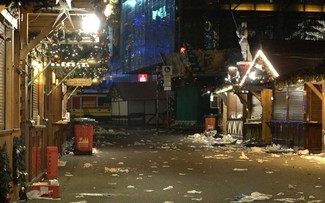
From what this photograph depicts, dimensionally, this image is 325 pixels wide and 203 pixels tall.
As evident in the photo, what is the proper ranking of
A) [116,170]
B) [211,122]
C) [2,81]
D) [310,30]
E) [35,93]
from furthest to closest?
[310,30]
[211,122]
[116,170]
[35,93]
[2,81]

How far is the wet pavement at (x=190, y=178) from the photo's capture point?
10.7 meters

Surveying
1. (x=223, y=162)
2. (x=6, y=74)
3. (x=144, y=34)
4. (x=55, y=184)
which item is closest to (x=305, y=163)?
(x=223, y=162)

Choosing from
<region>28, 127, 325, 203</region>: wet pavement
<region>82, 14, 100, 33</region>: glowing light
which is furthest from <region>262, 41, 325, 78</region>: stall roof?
<region>82, 14, 100, 33</region>: glowing light

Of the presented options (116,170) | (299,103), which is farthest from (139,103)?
(116,170)

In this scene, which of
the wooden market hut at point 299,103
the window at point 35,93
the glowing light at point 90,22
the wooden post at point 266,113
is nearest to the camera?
the glowing light at point 90,22

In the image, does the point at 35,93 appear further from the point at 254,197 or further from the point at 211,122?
the point at 211,122

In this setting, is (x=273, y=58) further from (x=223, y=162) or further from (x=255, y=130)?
(x=223, y=162)

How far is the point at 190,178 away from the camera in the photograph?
45.4 ft

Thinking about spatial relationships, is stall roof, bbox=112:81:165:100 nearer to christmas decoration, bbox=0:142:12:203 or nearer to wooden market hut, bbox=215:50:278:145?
wooden market hut, bbox=215:50:278:145

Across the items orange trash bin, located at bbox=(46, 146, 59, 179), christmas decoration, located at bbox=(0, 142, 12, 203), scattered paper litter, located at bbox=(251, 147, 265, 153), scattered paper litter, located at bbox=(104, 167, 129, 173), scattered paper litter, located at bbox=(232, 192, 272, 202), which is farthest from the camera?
scattered paper litter, located at bbox=(251, 147, 265, 153)

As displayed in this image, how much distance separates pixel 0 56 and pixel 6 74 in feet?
1.33

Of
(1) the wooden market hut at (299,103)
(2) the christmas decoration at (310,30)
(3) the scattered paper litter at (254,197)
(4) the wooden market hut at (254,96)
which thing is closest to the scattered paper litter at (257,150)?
(1) the wooden market hut at (299,103)

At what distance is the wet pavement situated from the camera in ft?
35.2

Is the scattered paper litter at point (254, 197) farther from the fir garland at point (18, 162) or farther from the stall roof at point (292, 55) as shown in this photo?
the stall roof at point (292, 55)
